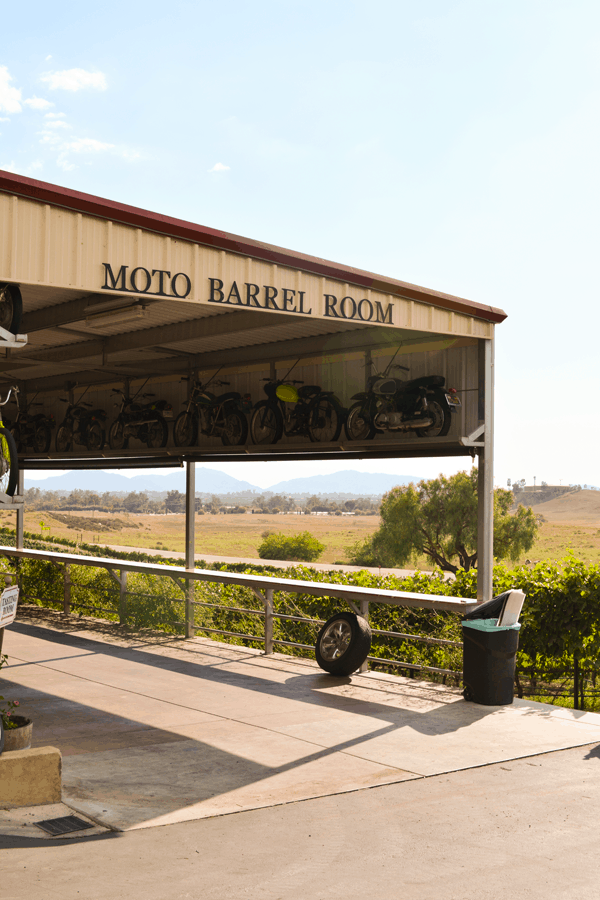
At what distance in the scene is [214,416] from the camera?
13039 millimetres

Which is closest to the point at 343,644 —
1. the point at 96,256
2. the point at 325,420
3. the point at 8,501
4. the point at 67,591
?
the point at 325,420

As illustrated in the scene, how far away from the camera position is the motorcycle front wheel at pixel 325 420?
11555mm

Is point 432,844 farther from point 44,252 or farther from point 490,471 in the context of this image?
point 490,471

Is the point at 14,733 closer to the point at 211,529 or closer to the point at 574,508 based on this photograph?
the point at 211,529

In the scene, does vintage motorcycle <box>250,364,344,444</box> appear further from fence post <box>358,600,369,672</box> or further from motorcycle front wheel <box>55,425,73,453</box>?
motorcycle front wheel <box>55,425,73,453</box>

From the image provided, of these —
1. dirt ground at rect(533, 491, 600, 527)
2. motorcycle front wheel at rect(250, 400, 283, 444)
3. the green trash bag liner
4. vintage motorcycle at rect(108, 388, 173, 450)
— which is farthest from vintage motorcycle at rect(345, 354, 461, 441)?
dirt ground at rect(533, 491, 600, 527)

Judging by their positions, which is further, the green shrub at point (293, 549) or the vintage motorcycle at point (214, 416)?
the green shrub at point (293, 549)

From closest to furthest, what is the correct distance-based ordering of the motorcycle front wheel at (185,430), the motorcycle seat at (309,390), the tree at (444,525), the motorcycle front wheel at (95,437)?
1. the motorcycle seat at (309,390)
2. the motorcycle front wheel at (185,430)
3. the motorcycle front wheel at (95,437)
4. the tree at (444,525)

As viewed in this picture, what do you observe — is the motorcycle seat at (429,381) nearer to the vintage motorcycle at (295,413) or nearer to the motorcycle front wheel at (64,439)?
the vintage motorcycle at (295,413)

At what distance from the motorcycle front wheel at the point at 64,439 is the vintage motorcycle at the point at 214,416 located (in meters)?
2.95

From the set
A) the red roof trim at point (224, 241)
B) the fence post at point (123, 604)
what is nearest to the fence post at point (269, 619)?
the fence post at point (123, 604)

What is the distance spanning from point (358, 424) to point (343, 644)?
2.85 m

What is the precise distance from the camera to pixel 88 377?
1543 centimetres

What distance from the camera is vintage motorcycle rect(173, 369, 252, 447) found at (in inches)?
501
